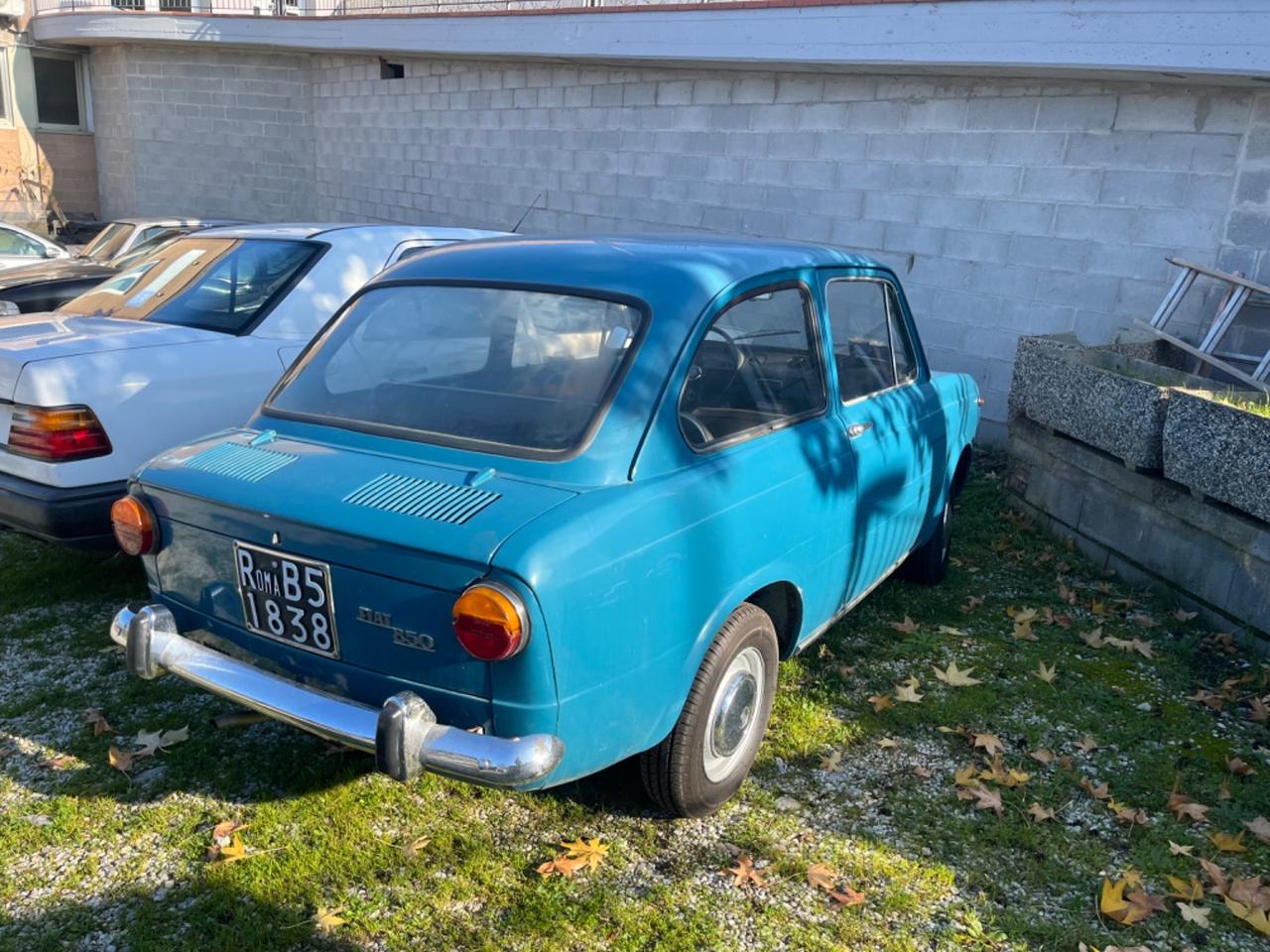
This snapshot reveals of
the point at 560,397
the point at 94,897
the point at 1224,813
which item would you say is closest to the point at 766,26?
the point at 560,397

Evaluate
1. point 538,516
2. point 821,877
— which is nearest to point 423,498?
point 538,516

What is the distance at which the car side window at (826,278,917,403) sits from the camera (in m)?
4.03

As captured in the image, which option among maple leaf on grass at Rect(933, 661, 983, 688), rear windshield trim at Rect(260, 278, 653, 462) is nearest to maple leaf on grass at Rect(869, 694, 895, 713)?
maple leaf on grass at Rect(933, 661, 983, 688)

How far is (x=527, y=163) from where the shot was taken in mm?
12164

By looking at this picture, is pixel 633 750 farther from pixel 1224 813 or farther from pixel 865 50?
pixel 865 50

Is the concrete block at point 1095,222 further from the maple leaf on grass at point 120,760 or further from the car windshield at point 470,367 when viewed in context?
the maple leaf on grass at point 120,760

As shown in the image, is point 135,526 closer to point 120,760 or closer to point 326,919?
point 120,760

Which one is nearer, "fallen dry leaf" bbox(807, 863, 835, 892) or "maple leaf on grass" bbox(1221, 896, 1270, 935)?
"maple leaf on grass" bbox(1221, 896, 1270, 935)

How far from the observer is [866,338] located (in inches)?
172

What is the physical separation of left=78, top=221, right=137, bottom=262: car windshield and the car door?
852 cm

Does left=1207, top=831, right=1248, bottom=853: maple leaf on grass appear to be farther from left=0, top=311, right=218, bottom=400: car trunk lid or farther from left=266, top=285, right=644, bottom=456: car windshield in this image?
left=0, top=311, right=218, bottom=400: car trunk lid

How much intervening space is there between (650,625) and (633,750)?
1.22ft

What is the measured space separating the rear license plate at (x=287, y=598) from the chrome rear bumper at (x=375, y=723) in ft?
0.42

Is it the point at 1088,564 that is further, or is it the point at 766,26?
the point at 766,26
